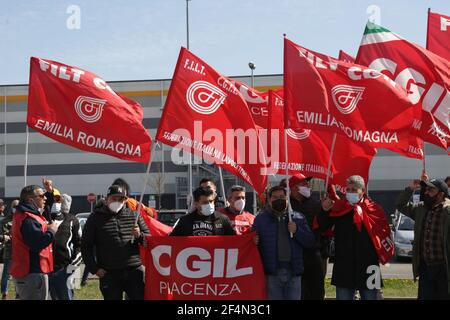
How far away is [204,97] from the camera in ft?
30.1

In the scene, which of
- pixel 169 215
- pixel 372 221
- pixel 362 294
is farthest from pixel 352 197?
pixel 169 215

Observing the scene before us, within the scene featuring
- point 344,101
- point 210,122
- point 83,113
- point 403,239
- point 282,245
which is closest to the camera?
point 282,245

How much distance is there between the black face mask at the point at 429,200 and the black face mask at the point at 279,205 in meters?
1.72

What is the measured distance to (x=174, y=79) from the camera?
9.17 metres

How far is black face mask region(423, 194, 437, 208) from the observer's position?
8258mm

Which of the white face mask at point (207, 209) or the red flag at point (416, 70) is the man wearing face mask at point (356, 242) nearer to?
the white face mask at point (207, 209)

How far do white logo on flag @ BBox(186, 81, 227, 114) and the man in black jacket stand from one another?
1588 millimetres

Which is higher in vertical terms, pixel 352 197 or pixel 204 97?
pixel 204 97

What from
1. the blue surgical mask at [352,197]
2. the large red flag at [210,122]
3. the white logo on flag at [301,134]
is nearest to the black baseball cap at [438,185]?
the blue surgical mask at [352,197]

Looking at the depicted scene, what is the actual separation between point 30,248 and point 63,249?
194cm

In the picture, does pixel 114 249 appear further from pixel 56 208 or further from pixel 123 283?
pixel 56 208

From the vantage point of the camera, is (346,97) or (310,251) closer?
(310,251)

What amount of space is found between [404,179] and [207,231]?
149 ft
